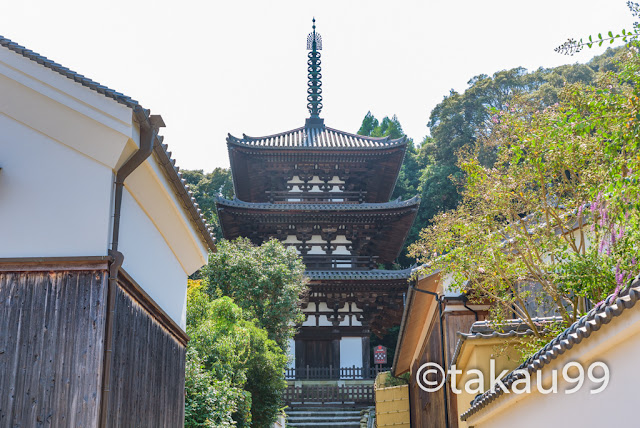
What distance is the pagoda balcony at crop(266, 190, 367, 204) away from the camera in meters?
28.5

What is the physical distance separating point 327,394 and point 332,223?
21.6 ft

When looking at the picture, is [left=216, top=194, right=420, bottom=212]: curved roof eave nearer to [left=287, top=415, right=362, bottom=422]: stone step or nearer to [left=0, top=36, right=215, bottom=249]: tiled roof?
[left=287, top=415, right=362, bottom=422]: stone step

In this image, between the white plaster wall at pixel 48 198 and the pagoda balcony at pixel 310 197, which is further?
the pagoda balcony at pixel 310 197

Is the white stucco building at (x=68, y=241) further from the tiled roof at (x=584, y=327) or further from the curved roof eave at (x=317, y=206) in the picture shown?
the curved roof eave at (x=317, y=206)

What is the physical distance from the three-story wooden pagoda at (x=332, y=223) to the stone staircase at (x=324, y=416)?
1.46m

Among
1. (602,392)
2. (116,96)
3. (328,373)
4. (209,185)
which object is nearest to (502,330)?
(602,392)

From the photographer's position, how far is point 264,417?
17.1 metres

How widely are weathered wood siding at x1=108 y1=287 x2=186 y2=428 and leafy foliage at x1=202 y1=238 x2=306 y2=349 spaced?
9637 mm

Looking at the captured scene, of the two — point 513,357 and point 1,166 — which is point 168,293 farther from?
point 513,357

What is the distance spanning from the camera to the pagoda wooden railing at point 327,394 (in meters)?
23.9

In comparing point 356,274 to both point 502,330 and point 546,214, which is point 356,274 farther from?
point 546,214

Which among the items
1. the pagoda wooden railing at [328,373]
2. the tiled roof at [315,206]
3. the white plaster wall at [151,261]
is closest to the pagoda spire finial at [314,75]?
the tiled roof at [315,206]

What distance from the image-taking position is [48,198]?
7.04m

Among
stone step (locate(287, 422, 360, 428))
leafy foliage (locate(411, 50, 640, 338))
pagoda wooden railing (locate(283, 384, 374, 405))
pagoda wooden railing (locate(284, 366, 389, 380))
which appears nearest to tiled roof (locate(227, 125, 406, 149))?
pagoda wooden railing (locate(284, 366, 389, 380))
